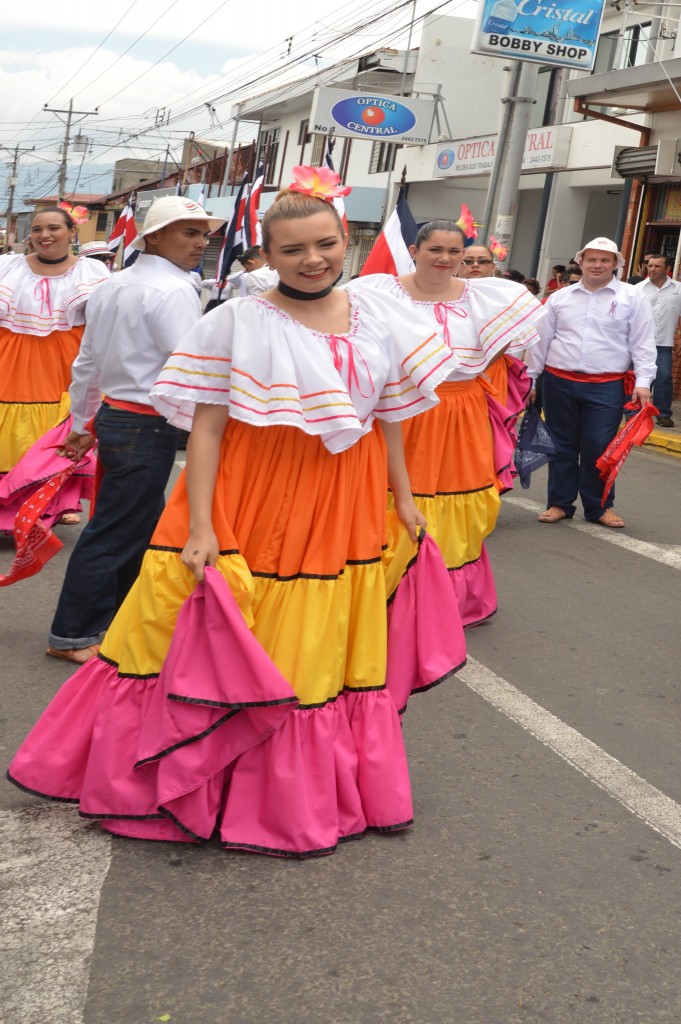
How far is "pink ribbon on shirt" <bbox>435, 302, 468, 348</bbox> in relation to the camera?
589 centimetres

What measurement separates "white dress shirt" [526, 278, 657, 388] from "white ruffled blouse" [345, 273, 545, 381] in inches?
118

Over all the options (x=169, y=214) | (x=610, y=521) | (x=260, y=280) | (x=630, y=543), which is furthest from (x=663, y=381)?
(x=169, y=214)

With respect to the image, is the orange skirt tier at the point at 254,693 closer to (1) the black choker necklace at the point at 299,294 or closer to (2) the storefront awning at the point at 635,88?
(1) the black choker necklace at the point at 299,294

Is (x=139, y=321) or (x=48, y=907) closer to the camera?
(x=48, y=907)

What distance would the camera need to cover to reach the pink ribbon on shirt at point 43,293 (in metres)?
7.23

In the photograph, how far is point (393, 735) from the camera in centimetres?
374

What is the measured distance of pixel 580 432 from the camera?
367 inches

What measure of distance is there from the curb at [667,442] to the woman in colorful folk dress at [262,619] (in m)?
10.9

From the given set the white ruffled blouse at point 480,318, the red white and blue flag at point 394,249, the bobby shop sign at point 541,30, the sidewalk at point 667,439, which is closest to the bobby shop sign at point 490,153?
the bobby shop sign at point 541,30

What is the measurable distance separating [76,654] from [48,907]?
2.17 m

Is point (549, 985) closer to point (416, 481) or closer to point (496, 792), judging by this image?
point (496, 792)

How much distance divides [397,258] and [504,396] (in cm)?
96

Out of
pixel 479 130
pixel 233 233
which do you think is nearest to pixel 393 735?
pixel 233 233

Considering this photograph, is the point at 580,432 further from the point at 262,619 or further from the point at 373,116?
the point at 373,116
